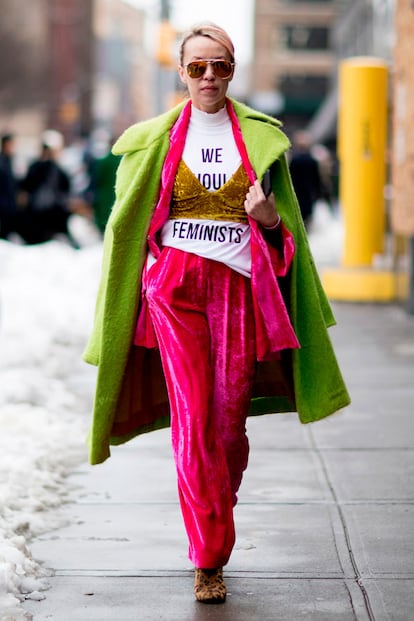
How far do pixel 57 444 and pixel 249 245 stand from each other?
271cm

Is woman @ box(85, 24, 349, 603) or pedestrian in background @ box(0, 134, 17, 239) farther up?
woman @ box(85, 24, 349, 603)

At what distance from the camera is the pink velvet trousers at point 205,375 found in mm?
4492

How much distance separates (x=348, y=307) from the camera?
13.9 meters

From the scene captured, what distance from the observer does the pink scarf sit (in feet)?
15.0

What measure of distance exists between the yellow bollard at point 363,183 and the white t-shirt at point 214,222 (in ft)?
32.0

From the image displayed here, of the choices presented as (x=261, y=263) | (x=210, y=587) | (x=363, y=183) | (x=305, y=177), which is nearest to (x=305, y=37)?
(x=305, y=177)

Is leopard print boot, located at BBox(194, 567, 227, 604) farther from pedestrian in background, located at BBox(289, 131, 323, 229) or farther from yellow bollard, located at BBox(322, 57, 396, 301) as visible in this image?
pedestrian in background, located at BBox(289, 131, 323, 229)

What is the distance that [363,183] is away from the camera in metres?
14.6

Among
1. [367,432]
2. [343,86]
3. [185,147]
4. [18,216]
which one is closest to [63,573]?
[185,147]

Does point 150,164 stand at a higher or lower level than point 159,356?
higher

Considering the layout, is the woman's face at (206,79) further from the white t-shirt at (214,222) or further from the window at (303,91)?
the window at (303,91)

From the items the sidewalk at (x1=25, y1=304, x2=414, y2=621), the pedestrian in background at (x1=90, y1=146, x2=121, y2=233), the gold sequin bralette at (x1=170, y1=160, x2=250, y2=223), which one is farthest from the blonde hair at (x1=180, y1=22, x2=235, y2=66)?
the pedestrian in background at (x1=90, y1=146, x2=121, y2=233)

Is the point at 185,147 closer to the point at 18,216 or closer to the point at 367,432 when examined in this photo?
the point at 367,432

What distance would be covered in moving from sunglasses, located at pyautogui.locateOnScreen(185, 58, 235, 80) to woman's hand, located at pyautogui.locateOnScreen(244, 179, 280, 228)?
388 millimetres
